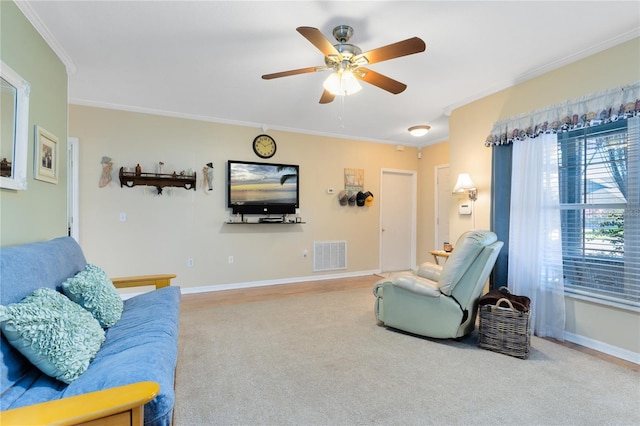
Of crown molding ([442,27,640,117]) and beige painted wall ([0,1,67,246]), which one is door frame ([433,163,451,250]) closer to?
crown molding ([442,27,640,117])

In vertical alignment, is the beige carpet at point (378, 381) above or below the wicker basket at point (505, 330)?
below

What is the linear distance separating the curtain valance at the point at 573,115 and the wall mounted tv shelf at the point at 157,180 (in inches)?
148

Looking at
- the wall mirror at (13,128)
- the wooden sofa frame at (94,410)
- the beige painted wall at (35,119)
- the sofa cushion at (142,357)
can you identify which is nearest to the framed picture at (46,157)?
the beige painted wall at (35,119)

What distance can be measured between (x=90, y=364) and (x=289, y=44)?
8.08 feet

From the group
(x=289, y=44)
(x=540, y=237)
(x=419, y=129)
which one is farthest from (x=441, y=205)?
(x=289, y=44)

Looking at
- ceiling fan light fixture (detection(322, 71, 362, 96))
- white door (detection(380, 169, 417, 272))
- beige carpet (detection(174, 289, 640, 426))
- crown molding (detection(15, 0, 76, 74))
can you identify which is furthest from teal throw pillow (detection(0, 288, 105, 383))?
white door (detection(380, 169, 417, 272))

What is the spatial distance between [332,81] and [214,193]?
2.70 meters

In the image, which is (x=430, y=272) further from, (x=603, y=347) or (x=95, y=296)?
(x=95, y=296)

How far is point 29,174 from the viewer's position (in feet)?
6.81

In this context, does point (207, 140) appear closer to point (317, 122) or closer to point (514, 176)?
point (317, 122)

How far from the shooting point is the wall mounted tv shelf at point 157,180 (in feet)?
12.8

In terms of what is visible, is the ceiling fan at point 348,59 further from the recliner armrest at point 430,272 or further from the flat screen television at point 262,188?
the flat screen television at point 262,188

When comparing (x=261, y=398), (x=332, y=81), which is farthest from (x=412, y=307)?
(x=332, y=81)

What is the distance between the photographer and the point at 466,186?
3.51 m
